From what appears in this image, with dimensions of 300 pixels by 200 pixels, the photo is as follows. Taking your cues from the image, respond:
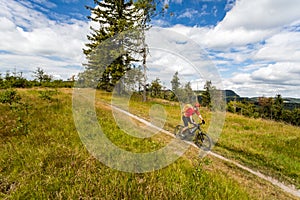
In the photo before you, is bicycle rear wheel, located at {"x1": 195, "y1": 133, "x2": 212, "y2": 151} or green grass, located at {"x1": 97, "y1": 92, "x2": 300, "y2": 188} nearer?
green grass, located at {"x1": 97, "y1": 92, "x2": 300, "y2": 188}

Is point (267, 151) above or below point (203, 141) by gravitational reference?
below

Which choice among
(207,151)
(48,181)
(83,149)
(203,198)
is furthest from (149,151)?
(207,151)

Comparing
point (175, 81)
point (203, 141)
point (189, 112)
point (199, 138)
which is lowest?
point (203, 141)

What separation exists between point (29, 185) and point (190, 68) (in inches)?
192

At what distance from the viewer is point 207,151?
29.9 feet

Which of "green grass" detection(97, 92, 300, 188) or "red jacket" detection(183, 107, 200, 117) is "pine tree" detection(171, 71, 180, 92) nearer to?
"red jacket" detection(183, 107, 200, 117)

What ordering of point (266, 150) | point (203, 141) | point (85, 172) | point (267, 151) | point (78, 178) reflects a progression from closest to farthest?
1. point (78, 178)
2. point (85, 172)
3. point (203, 141)
4. point (267, 151)
5. point (266, 150)

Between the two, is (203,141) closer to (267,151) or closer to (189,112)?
(189,112)


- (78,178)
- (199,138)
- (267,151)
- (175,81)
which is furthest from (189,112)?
(78,178)

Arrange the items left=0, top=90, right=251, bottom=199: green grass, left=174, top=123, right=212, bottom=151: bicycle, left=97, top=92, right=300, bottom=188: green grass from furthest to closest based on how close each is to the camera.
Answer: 1. left=174, top=123, right=212, bottom=151: bicycle
2. left=97, top=92, right=300, bottom=188: green grass
3. left=0, top=90, right=251, bottom=199: green grass

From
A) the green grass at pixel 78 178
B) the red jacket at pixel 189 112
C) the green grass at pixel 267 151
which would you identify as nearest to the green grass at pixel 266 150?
the green grass at pixel 267 151

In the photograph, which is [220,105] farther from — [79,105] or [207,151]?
[79,105]

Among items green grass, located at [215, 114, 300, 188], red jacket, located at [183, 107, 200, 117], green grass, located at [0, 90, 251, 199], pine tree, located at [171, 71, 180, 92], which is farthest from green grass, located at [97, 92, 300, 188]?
pine tree, located at [171, 71, 180, 92]

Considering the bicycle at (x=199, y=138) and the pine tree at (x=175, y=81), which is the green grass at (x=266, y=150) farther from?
the pine tree at (x=175, y=81)
